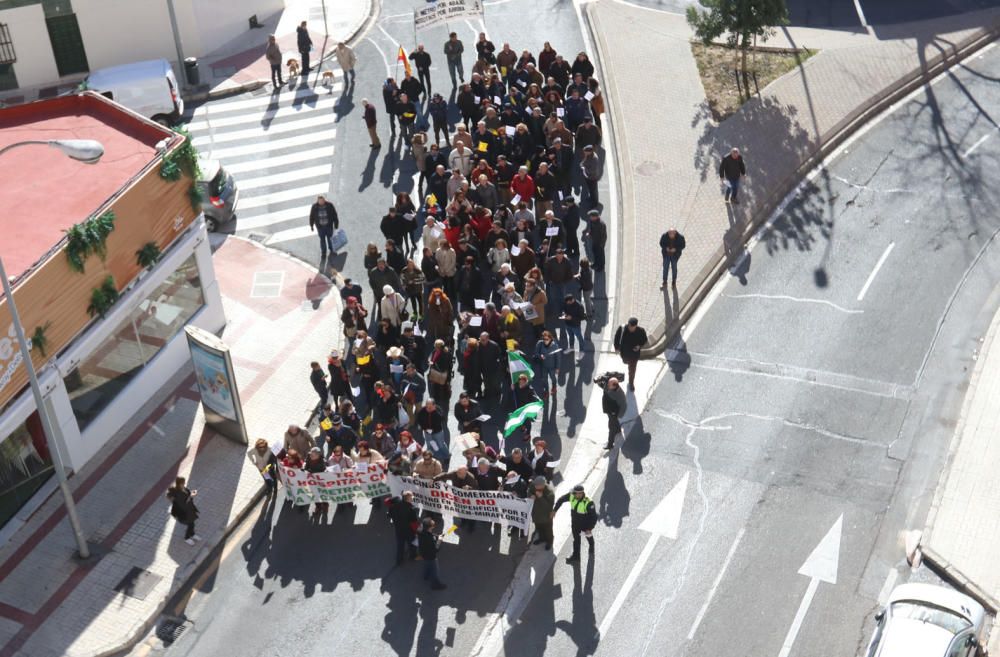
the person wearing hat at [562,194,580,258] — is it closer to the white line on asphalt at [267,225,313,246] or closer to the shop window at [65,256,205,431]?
the white line on asphalt at [267,225,313,246]

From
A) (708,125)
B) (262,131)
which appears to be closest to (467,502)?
(708,125)

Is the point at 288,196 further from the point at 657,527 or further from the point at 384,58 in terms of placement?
the point at 657,527

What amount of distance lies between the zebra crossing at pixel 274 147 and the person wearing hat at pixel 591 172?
21.9 feet

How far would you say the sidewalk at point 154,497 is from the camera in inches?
779

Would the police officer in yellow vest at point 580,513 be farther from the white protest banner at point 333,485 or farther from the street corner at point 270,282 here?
the street corner at point 270,282

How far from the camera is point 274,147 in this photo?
108ft

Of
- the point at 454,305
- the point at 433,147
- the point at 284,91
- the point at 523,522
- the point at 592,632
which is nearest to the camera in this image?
the point at 592,632

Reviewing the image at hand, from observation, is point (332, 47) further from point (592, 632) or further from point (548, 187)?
point (592, 632)

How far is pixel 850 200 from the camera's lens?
94.5 feet

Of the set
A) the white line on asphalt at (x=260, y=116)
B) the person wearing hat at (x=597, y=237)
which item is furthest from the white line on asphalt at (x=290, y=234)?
the person wearing hat at (x=597, y=237)

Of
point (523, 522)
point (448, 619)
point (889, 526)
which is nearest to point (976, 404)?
point (889, 526)

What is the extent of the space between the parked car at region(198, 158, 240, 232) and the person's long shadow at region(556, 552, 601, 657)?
13.9 meters

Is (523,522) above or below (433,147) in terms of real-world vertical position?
below

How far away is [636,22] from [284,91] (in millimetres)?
10725
